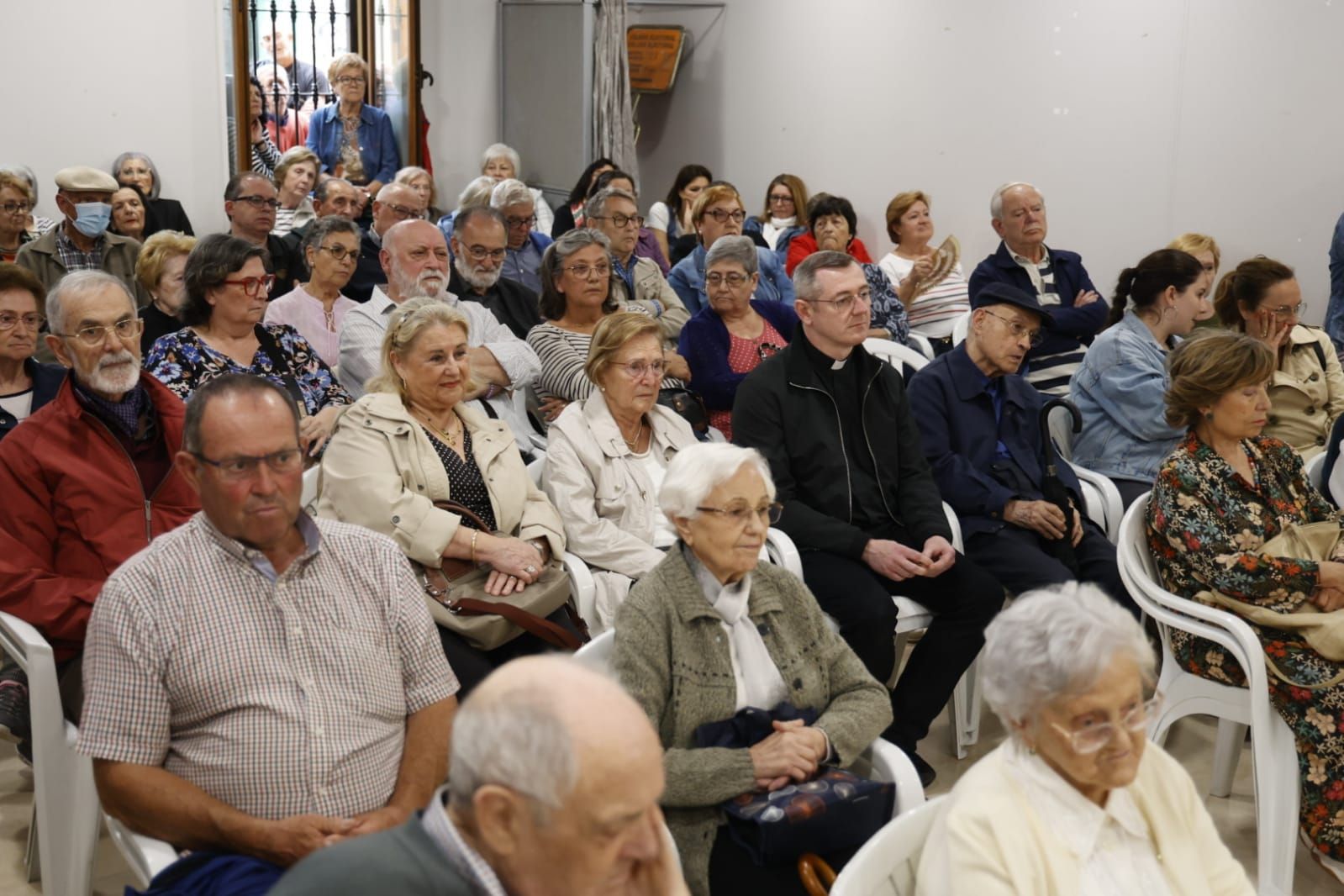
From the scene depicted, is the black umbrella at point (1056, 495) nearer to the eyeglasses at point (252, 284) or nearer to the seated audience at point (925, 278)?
the seated audience at point (925, 278)

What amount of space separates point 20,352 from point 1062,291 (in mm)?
3652

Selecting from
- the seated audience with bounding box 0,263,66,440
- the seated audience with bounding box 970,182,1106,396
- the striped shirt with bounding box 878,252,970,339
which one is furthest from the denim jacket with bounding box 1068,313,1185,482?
the seated audience with bounding box 0,263,66,440

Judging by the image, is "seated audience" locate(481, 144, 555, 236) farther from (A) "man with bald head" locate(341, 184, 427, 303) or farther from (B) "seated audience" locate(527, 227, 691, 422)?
(B) "seated audience" locate(527, 227, 691, 422)

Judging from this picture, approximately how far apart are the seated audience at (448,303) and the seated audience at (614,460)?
61cm

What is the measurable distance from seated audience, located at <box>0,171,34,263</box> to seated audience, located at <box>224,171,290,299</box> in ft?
2.75

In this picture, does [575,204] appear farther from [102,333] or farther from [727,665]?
[727,665]

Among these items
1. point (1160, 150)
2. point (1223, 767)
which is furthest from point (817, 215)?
point (1223, 767)

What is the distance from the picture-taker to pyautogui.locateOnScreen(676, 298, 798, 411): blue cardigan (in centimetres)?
423

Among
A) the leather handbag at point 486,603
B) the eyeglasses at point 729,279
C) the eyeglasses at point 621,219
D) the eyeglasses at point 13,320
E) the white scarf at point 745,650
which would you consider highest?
the eyeglasses at point 621,219

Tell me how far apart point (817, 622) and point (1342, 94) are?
4320 millimetres

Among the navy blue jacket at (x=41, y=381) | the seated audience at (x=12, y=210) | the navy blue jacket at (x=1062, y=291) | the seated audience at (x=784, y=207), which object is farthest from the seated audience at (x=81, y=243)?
the seated audience at (x=784, y=207)

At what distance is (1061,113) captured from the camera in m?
6.51

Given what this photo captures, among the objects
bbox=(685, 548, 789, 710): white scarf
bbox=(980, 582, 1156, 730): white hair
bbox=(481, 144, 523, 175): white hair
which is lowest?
bbox=(685, 548, 789, 710): white scarf

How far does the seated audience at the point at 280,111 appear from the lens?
7.75 m
